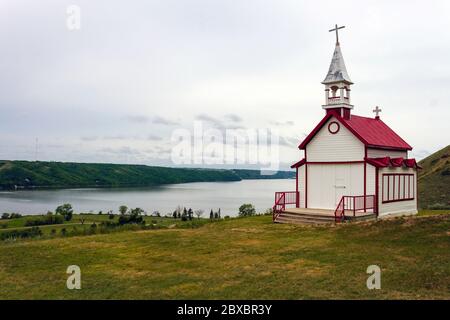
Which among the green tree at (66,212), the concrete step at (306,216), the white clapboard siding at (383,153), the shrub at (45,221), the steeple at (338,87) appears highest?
the steeple at (338,87)

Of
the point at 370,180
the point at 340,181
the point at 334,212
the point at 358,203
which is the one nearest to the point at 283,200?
the point at 334,212

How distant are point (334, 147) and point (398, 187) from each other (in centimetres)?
454

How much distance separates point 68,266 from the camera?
1322 centimetres

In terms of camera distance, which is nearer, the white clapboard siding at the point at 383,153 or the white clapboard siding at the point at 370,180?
the white clapboard siding at the point at 370,180

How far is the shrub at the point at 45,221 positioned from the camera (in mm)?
78806

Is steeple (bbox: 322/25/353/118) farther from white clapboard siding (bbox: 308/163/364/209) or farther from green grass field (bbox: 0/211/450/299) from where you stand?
green grass field (bbox: 0/211/450/299)

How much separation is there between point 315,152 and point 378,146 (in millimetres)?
3436

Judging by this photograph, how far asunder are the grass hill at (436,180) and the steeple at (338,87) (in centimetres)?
1765

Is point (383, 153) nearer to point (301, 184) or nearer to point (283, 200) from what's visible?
point (301, 184)

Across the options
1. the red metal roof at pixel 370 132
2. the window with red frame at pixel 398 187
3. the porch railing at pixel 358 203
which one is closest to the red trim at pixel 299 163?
the red metal roof at pixel 370 132

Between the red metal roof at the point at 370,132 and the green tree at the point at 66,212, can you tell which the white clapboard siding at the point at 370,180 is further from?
the green tree at the point at 66,212
